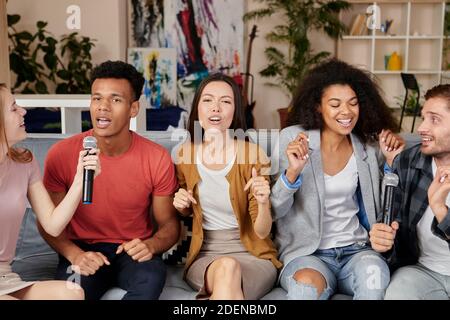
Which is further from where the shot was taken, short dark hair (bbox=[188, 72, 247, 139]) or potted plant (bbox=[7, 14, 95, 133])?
potted plant (bbox=[7, 14, 95, 133])

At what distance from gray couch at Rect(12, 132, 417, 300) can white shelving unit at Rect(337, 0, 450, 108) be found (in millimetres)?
4173

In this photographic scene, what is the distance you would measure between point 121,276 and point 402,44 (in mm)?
5164

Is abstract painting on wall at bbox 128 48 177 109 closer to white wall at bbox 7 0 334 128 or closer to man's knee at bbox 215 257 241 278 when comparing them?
white wall at bbox 7 0 334 128

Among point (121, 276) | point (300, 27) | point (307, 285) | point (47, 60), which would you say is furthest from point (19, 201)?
point (300, 27)

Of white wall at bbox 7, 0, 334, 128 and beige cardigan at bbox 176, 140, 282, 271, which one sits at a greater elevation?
white wall at bbox 7, 0, 334, 128

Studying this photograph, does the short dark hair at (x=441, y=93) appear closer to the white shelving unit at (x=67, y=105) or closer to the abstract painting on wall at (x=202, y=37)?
the white shelving unit at (x=67, y=105)

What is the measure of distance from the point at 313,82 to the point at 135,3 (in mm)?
4468

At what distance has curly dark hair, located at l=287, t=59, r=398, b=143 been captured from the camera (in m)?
2.03

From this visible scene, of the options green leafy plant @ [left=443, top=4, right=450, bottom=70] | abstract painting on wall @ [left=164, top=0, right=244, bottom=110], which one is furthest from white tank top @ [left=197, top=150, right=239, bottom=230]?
green leafy plant @ [left=443, top=4, right=450, bottom=70]

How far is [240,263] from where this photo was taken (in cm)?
182

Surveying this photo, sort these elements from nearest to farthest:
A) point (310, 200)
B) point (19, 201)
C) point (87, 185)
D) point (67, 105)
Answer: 1. point (87, 185)
2. point (19, 201)
3. point (310, 200)
4. point (67, 105)

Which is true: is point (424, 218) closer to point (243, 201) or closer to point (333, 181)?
point (333, 181)
